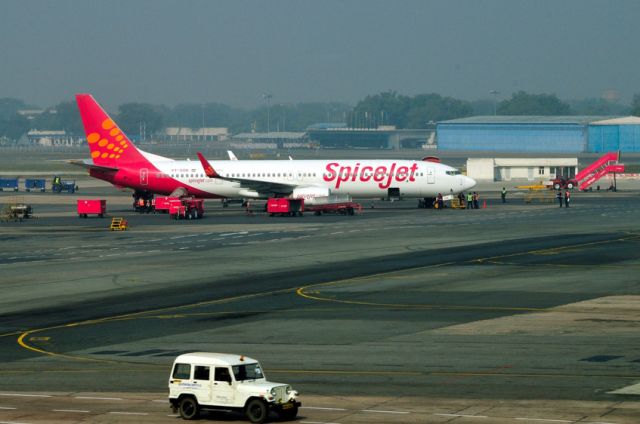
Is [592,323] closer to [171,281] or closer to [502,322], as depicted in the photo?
[502,322]

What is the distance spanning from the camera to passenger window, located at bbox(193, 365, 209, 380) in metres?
31.8

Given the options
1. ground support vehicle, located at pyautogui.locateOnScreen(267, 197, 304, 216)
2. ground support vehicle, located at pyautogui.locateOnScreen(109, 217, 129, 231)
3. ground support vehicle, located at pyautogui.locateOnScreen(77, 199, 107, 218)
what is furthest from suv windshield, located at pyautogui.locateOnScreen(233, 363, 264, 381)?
ground support vehicle, located at pyautogui.locateOnScreen(77, 199, 107, 218)

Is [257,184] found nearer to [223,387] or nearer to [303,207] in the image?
[303,207]

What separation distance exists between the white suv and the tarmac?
67 centimetres

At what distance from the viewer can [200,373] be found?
105 ft

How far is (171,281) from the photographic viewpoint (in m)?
65.1

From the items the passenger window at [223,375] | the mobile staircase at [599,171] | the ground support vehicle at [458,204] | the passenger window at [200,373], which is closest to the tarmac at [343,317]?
the passenger window at [200,373]

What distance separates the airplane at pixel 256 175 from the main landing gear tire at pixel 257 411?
83.4 metres

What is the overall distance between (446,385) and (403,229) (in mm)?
60507

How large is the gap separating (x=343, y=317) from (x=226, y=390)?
20504mm

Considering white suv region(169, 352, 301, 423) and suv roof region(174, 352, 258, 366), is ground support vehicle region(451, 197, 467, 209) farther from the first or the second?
white suv region(169, 352, 301, 423)

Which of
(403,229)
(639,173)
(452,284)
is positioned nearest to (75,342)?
(452,284)

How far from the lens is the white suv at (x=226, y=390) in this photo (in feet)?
101

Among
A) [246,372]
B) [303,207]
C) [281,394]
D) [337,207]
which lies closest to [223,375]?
[246,372]
